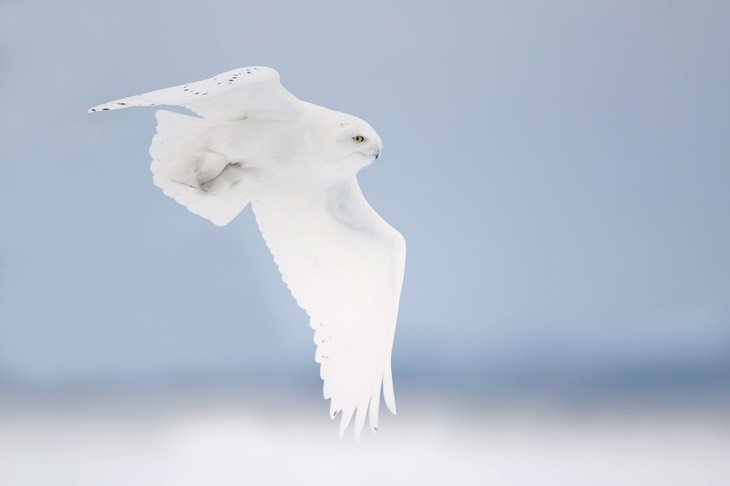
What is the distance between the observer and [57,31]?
6.97 feet

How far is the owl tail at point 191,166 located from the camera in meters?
1.52

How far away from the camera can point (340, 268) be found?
67.2 inches

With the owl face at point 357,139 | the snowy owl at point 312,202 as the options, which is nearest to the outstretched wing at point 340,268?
the snowy owl at point 312,202

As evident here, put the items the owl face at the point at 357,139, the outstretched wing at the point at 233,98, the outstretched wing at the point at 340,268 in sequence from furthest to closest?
1. the outstretched wing at the point at 340,268
2. the owl face at the point at 357,139
3. the outstretched wing at the point at 233,98

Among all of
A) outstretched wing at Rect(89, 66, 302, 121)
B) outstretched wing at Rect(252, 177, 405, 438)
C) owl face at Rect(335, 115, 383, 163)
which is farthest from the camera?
outstretched wing at Rect(252, 177, 405, 438)

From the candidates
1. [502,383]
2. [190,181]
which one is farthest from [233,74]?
[502,383]

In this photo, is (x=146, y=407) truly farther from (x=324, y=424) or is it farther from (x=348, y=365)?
(x=348, y=365)

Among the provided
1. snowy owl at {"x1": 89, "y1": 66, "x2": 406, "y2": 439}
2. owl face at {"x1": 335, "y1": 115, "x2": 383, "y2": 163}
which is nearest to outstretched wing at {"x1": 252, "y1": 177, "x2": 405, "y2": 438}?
snowy owl at {"x1": 89, "y1": 66, "x2": 406, "y2": 439}

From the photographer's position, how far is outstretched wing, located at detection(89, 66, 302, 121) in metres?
1.25

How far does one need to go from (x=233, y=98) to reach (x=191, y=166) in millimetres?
176

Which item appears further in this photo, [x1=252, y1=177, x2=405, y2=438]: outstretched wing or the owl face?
[x1=252, y1=177, x2=405, y2=438]: outstretched wing

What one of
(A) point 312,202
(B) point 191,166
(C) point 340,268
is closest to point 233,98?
(B) point 191,166

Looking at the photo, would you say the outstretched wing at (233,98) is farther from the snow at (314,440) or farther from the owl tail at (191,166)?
the snow at (314,440)

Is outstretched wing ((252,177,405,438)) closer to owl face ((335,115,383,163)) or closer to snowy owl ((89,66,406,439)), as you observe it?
snowy owl ((89,66,406,439))
